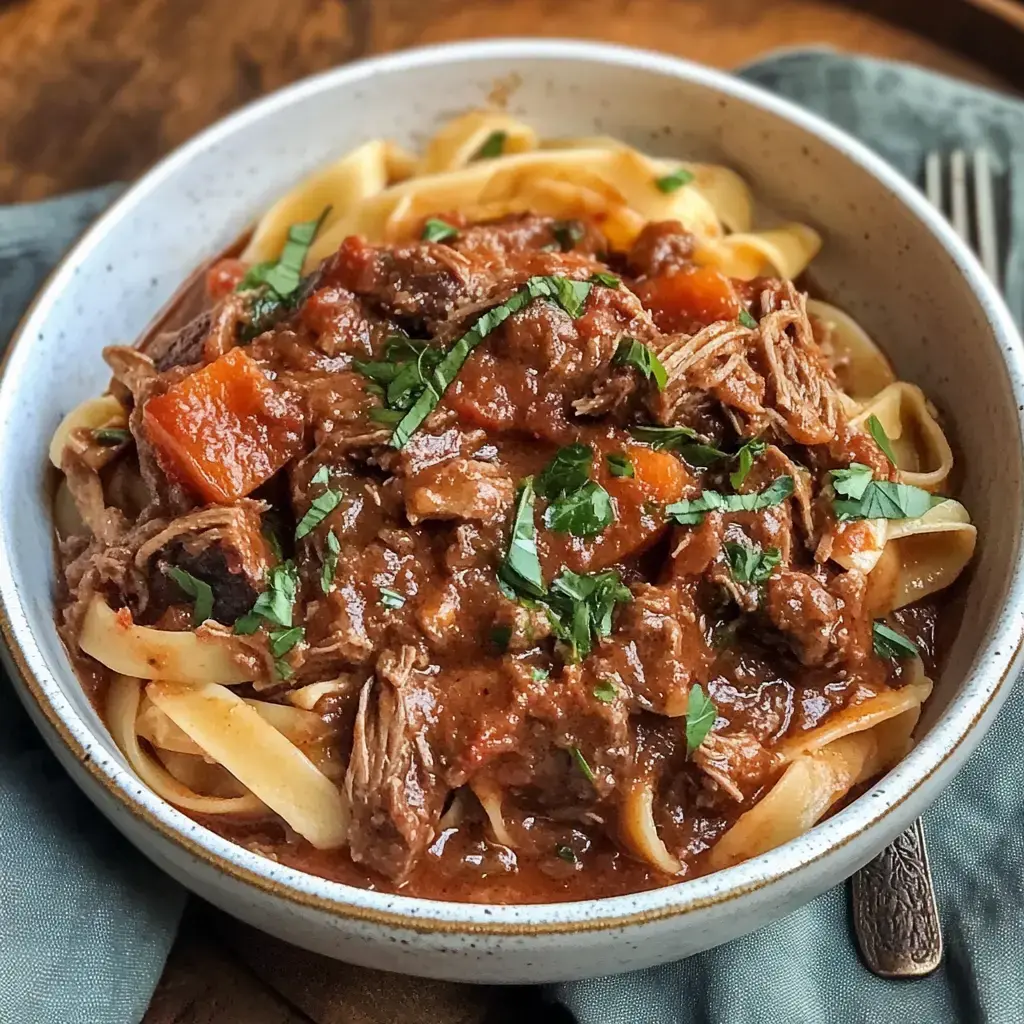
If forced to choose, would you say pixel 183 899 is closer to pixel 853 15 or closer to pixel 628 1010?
pixel 628 1010

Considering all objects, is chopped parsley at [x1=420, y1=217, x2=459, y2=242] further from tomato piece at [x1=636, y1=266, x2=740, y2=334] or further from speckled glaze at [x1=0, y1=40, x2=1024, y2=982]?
speckled glaze at [x1=0, y1=40, x2=1024, y2=982]

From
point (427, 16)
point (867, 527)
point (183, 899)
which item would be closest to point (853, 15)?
point (427, 16)

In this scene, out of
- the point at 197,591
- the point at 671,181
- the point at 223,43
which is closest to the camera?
the point at 197,591

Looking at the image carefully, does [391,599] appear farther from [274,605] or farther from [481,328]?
[481,328]

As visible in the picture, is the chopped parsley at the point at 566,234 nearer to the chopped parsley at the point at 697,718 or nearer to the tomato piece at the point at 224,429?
the tomato piece at the point at 224,429

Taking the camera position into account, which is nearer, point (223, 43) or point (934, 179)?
point (934, 179)

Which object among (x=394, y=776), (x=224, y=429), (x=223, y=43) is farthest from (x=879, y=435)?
(x=223, y=43)
